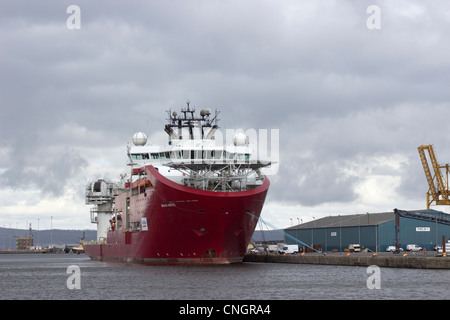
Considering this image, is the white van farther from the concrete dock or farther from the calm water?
the calm water

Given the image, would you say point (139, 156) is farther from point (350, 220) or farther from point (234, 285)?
point (350, 220)

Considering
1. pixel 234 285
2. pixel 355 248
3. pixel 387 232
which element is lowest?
pixel 355 248

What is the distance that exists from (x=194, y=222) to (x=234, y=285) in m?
13.9

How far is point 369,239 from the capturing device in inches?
4107

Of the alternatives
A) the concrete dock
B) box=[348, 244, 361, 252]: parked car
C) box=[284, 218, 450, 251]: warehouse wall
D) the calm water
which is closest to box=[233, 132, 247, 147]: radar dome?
the calm water

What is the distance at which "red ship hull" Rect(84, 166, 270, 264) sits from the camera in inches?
2360

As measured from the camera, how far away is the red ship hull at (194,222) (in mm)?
59938

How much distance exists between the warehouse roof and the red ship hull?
46398 millimetres

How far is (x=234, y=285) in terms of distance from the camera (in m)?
47.5

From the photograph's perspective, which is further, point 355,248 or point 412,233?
point 412,233

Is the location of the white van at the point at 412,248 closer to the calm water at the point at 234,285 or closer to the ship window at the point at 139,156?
the calm water at the point at 234,285

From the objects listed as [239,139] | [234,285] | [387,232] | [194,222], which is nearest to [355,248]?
[387,232]

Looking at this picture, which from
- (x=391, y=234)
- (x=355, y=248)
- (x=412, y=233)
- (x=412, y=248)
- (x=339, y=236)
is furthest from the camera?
(x=339, y=236)
